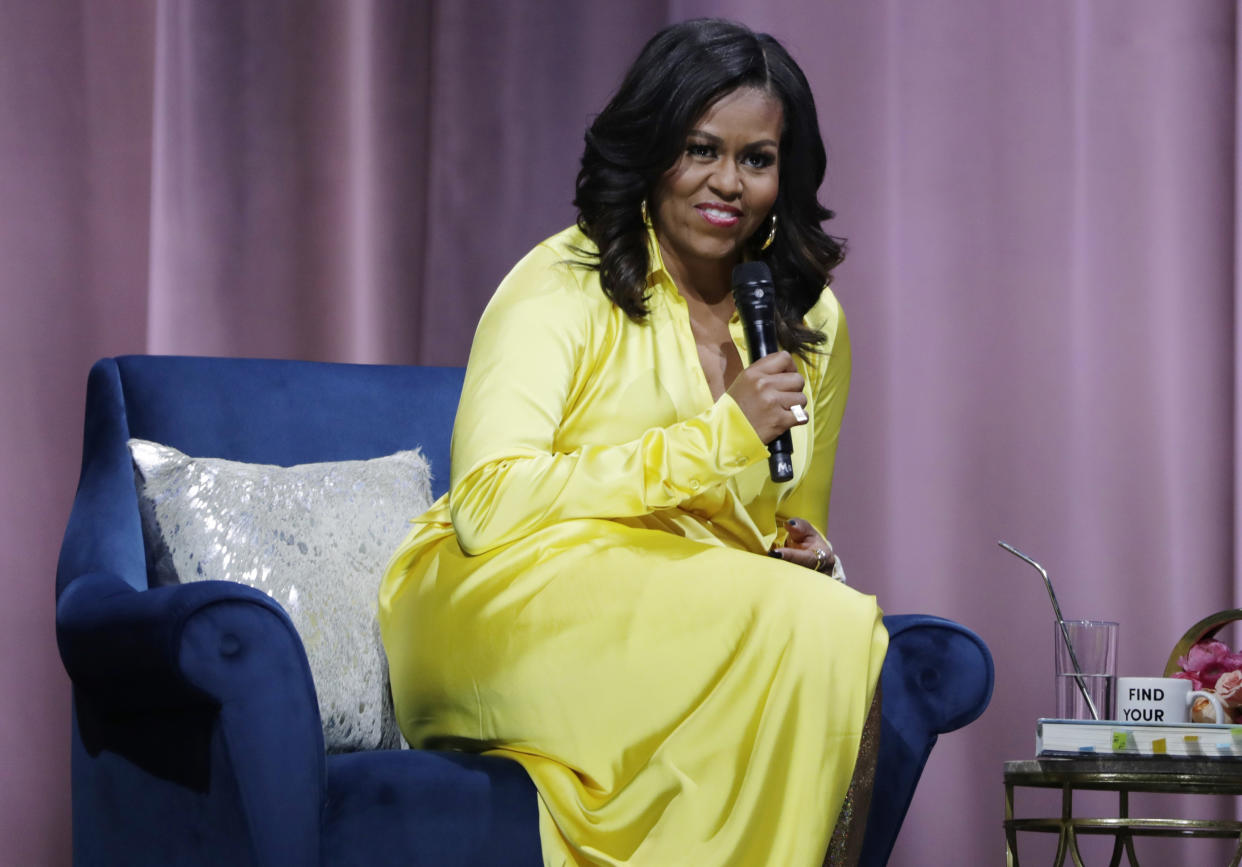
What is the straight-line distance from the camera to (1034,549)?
2646 millimetres

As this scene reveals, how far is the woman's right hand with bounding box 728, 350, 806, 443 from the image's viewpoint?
159cm

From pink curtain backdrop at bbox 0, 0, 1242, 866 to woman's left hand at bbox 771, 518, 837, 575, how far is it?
2.83 feet

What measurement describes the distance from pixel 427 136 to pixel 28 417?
3.54 ft

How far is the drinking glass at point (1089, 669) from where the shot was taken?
1943mm

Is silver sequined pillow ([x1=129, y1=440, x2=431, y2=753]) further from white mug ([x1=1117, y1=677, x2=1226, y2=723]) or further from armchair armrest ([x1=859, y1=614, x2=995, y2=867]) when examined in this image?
white mug ([x1=1117, y1=677, x2=1226, y2=723])

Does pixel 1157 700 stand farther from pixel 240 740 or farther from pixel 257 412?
pixel 257 412

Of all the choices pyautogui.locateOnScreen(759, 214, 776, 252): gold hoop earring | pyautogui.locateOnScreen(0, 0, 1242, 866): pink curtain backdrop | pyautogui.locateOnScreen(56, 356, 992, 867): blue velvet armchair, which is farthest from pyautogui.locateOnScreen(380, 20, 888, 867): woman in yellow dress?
pyautogui.locateOnScreen(0, 0, 1242, 866): pink curtain backdrop

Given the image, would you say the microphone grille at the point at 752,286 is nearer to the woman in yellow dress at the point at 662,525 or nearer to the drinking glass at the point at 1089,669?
the woman in yellow dress at the point at 662,525

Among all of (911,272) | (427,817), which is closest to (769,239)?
(911,272)

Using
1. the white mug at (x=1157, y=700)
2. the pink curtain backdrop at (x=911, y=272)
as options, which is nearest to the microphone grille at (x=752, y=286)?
the white mug at (x=1157, y=700)

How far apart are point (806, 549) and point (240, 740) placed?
2.61 feet

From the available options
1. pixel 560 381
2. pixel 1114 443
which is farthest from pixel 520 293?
pixel 1114 443

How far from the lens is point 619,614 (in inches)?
58.9

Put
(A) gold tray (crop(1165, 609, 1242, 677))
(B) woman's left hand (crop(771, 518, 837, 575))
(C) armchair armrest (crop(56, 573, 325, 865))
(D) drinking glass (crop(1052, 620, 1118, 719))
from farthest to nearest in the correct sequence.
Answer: (A) gold tray (crop(1165, 609, 1242, 677))
(D) drinking glass (crop(1052, 620, 1118, 719))
(B) woman's left hand (crop(771, 518, 837, 575))
(C) armchair armrest (crop(56, 573, 325, 865))
